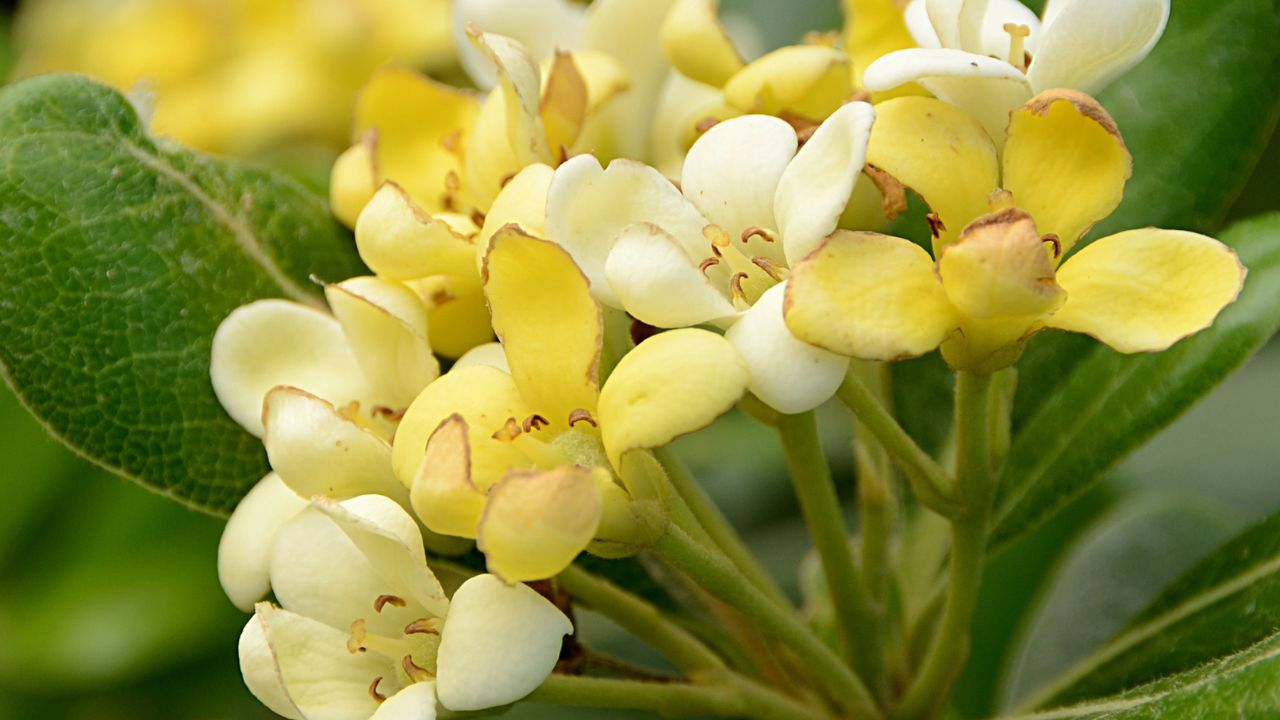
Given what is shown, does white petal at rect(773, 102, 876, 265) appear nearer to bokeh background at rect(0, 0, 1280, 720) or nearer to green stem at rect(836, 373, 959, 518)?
green stem at rect(836, 373, 959, 518)

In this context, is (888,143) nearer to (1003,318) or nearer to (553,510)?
(1003,318)

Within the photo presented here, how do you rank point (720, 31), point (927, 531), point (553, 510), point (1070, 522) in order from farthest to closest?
point (1070, 522)
point (927, 531)
point (720, 31)
point (553, 510)

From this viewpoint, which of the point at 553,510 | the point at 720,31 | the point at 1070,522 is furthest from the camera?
the point at 1070,522

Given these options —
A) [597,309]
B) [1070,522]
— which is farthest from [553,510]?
[1070,522]

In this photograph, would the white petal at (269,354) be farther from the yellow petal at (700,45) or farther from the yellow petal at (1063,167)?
the yellow petal at (1063,167)

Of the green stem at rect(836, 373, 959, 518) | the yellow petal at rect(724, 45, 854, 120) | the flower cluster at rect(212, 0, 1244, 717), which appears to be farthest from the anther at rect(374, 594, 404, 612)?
the yellow petal at rect(724, 45, 854, 120)
